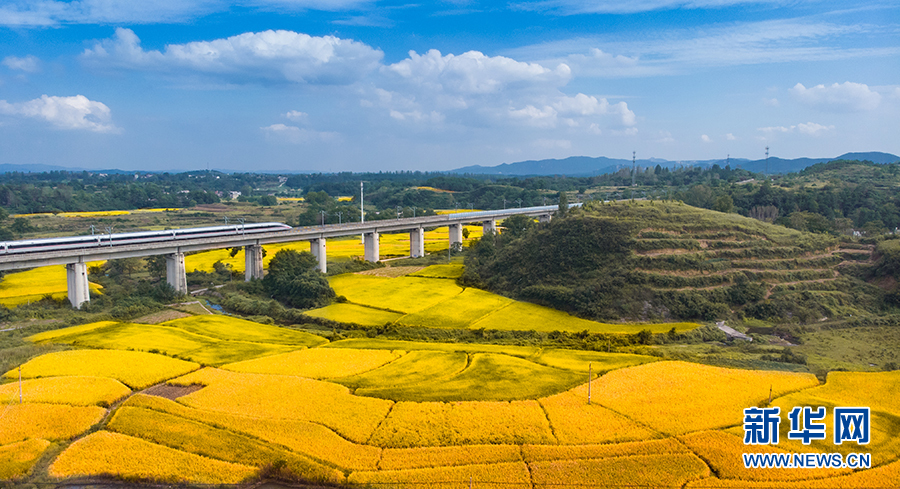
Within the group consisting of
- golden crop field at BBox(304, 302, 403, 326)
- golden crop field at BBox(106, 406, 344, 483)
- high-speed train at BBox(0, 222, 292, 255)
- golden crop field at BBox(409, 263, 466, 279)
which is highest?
high-speed train at BBox(0, 222, 292, 255)

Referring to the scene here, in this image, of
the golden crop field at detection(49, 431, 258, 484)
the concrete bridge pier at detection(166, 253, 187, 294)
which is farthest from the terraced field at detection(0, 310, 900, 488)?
the concrete bridge pier at detection(166, 253, 187, 294)

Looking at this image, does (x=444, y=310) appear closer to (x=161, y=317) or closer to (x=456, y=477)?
(x=161, y=317)

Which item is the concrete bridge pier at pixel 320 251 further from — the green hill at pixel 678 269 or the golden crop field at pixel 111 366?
the golden crop field at pixel 111 366

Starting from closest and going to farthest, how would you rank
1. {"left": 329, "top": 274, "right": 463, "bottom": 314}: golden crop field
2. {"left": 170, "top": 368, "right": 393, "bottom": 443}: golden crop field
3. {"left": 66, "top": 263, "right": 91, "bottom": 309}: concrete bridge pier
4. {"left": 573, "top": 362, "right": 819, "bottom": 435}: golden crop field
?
{"left": 170, "top": 368, "right": 393, "bottom": 443}: golden crop field
{"left": 573, "top": 362, "right": 819, "bottom": 435}: golden crop field
{"left": 66, "top": 263, "right": 91, "bottom": 309}: concrete bridge pier
{"left": 329, "top": 274, "right": 463, "bottom": 314}: golden crop field

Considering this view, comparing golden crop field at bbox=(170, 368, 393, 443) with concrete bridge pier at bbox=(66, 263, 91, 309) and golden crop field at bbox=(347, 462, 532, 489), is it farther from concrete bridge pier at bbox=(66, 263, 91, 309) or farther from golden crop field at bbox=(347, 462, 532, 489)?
concrete bridge pier at bbox=(66, 263, 91, 309)

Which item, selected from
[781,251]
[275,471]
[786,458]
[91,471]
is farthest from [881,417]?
[781,251]

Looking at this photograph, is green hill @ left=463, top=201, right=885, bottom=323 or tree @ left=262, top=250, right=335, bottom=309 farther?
tree @ left=262, top=250, right=335, bottom=309

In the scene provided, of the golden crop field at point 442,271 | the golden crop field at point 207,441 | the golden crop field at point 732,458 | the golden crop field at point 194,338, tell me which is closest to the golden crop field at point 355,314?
the golden crop field at point 194,338
